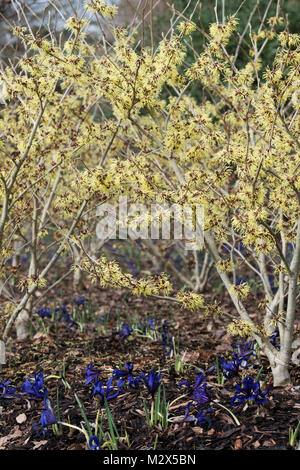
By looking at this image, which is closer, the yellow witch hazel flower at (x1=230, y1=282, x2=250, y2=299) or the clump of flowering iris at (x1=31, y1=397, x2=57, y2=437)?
the clump of flowering iris at (x1=31, y1=397, x2=57, y2=437)

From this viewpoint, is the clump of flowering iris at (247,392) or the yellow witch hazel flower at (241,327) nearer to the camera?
the clump of flowering iris at (247,392)

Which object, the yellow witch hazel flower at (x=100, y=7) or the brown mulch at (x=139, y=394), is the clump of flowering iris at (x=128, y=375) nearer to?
the brown mulch at (x=139, y=394)

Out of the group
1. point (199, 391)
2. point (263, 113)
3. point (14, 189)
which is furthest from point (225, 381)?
point (14, 189)

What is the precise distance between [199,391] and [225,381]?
0.60 m

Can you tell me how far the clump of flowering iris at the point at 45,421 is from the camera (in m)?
2.67

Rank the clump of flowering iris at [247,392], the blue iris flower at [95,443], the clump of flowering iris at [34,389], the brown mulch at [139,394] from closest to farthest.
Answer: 1. the blue iris flower at [95,443]
2. the brown mulch at [139,394]
3. the clump of flowering iris at [247,392]
4. the clump of flowering iris at [34,389]

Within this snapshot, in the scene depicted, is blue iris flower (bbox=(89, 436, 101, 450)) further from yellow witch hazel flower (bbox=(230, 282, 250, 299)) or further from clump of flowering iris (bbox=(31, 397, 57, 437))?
yellow witch hazel flower (bbox=(230, 282, 250, 299))

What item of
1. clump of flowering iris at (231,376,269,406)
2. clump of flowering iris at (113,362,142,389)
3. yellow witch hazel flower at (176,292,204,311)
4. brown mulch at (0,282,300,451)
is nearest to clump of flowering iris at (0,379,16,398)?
brown mulch at (0,282,300,451)

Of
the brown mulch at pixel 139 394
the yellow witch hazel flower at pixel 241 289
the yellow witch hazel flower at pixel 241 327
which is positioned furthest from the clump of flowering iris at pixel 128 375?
the yellow witch hazel flower at pixel 241 289

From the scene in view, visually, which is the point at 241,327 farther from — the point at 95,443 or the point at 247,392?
the point at 95,443

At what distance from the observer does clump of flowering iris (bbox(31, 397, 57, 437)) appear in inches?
105

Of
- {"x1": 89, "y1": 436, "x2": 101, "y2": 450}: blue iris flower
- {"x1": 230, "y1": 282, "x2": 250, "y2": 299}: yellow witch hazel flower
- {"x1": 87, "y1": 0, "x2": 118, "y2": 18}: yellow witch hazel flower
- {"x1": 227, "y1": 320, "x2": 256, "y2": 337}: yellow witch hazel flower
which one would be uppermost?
{"x1": 87, "y1": 0, "x2": 118, "y2": 18}: yellow witch hazel flower

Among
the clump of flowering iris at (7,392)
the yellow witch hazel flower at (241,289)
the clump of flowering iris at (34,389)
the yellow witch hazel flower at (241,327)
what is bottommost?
the clump of flowering iris at (7,392)
